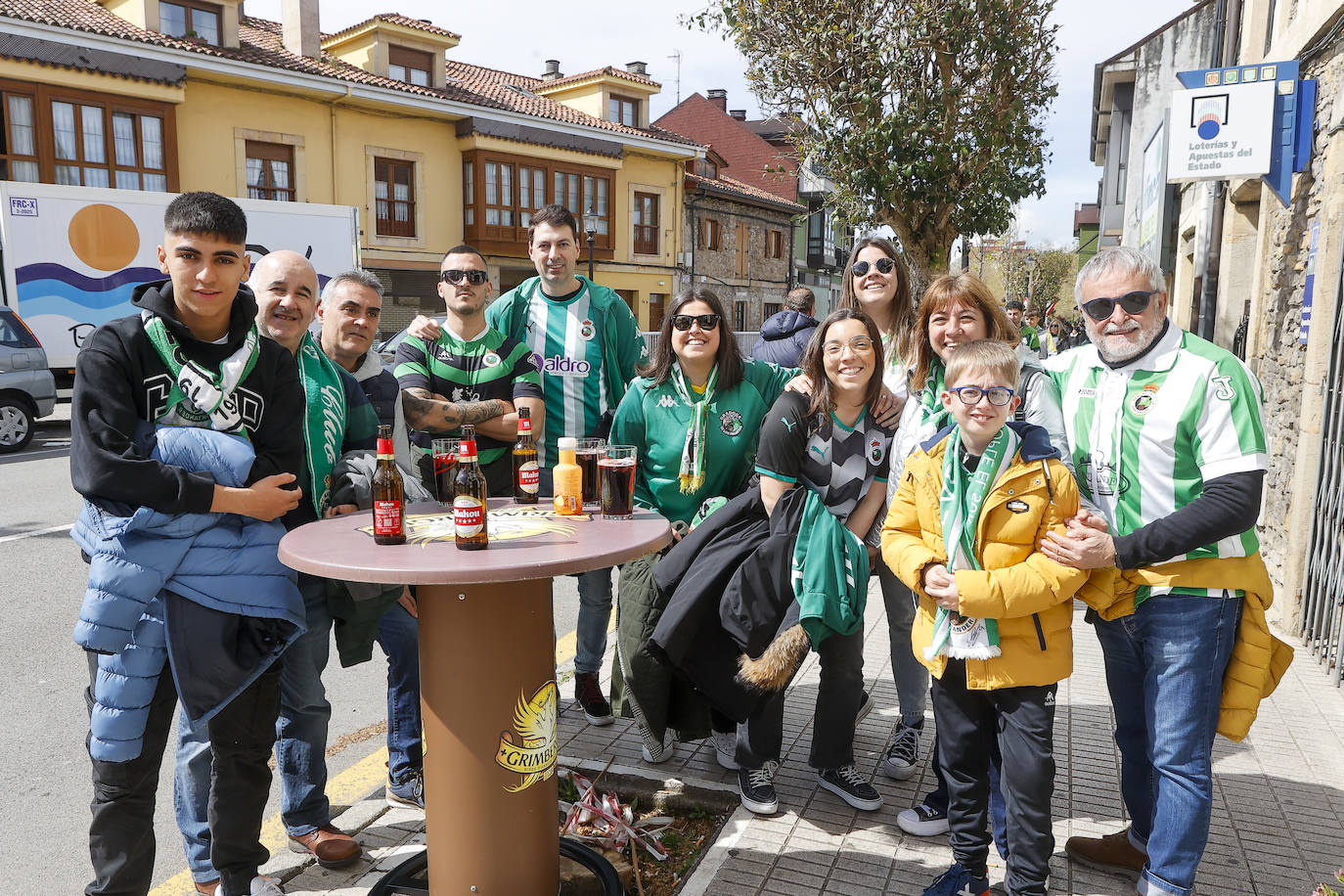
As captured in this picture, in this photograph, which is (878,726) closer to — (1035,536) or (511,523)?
(1035,536)

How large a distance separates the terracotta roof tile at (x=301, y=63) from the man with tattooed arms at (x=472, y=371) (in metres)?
18.8

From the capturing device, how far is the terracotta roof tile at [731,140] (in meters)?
41.6

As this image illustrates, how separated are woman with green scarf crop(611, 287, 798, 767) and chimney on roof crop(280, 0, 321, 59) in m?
23.7

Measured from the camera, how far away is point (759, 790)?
3471mm

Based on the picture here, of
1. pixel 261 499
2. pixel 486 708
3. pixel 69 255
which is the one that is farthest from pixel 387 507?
pixel 69 255

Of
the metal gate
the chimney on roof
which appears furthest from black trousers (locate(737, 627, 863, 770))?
the chimney on roof

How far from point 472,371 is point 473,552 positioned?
179 centimetres

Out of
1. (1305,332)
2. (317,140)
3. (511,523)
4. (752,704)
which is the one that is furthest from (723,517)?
(317,140)

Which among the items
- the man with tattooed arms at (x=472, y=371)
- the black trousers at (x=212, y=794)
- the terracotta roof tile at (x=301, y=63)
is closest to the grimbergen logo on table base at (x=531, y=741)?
the black trousers at (x=212, y=794)

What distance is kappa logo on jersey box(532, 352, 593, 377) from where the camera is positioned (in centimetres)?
450

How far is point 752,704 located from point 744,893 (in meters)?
0.68

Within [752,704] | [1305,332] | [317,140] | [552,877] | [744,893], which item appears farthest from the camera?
[317,140]

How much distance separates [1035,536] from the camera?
2664 millimetres

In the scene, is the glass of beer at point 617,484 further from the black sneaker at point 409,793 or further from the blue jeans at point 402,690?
the black sneaker at point 409,793
